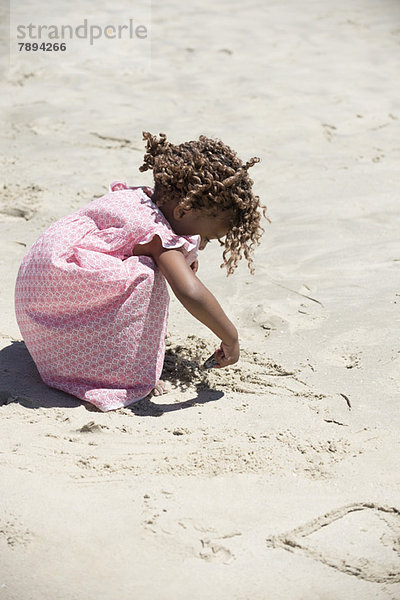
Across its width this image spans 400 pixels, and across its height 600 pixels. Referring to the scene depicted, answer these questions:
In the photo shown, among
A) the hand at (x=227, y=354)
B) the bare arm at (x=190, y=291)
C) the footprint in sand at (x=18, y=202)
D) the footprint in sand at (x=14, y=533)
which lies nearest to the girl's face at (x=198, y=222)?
the bare arm at (x=190, y=291)

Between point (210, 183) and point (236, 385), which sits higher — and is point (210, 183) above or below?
above

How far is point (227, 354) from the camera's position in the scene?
272 centimetres

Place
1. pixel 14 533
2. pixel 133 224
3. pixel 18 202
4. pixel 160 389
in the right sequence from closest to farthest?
1. pixel 14 533
2. pixel 133 224
3. pixel 160 389
4. pixel 18 202

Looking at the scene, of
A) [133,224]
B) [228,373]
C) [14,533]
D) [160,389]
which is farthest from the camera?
[228,373]

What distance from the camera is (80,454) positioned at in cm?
241

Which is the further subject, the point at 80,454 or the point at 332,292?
the point at 332,292

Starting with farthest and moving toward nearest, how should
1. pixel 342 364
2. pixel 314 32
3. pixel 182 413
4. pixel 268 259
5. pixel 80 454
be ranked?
pixel 314 32 < pixel 268 259 < pixel 342 364 < pixel 182 413 < pixel 80 454

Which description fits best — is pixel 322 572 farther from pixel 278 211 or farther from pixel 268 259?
pixel 278 211

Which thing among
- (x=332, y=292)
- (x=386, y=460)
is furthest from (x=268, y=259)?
(x=386, y=460)

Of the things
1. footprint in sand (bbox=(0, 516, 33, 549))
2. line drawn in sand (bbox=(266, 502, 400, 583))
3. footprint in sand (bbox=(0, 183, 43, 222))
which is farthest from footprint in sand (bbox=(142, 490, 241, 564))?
footprint in sand (bbox=(0, 183, 43, 222))

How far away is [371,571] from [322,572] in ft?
0.41

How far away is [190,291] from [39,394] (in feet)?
2.13

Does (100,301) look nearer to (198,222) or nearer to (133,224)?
(133,224)

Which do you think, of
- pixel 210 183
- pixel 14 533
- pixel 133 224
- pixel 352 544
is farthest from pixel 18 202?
pixel 352 544
